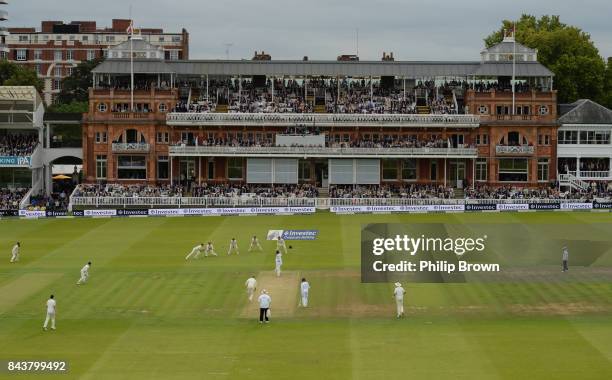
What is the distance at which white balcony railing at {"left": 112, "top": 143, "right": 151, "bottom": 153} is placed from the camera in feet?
286

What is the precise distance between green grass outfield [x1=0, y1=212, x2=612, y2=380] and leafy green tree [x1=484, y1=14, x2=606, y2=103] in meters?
48.7

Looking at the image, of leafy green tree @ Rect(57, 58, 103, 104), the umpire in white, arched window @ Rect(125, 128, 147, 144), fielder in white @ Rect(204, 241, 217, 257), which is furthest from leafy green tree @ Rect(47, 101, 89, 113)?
the umpire in white

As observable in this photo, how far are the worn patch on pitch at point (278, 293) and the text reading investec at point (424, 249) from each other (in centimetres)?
436

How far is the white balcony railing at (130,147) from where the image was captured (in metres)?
87.2

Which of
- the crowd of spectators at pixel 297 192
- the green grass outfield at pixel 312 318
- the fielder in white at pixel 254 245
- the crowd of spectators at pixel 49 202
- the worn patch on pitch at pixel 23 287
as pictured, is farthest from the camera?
the crowd of spectators at pixel 297 192

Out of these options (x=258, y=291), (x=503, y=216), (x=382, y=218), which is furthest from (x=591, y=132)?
(x=258, y=291)

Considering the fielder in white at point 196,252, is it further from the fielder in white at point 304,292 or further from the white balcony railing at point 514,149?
the white balcony railing at point 514,149

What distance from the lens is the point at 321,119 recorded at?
8706cm

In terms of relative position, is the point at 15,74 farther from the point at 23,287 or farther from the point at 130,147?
the point at 23,287

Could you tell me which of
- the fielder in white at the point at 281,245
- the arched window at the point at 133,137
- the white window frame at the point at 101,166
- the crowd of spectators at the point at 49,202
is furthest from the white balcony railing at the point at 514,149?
the crowd of spectators at the point at 49,202

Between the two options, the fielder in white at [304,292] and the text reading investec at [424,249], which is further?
the fielder in white at [304,292]

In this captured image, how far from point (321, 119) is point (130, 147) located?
1541 cm

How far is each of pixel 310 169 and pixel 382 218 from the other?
15031 mm

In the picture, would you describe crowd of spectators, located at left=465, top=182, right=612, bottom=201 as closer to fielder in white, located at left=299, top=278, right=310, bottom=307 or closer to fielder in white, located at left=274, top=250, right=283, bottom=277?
fielder in white, located at left=274, top=250, right=283, bottom=277
